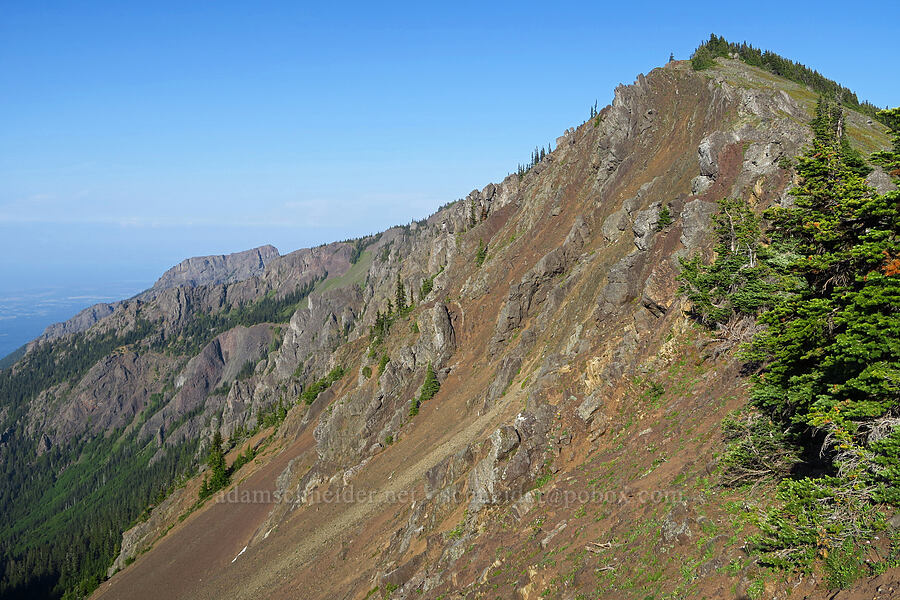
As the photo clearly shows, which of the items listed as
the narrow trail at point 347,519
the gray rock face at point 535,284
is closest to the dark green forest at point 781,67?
the gray rock face at point 535,284

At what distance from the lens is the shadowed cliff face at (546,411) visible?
2711 centimetres

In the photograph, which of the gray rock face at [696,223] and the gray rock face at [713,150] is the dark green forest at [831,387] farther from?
the gray rock face at [713,150]

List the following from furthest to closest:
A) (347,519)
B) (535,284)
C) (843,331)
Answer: (535,284) → (347,519) → (843,331)

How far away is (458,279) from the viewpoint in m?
97.2

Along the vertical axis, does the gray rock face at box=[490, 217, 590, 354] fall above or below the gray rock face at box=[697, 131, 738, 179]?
below

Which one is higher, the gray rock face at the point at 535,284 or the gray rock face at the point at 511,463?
the gray rock face at the point at 535,284

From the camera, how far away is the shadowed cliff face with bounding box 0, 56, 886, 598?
27109mm

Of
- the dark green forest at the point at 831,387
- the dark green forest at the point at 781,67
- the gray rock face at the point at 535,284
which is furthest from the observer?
the dark green forest at the point at 781,67

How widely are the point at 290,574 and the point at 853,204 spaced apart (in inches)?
2090

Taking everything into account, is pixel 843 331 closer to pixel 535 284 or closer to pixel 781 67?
pixel 535 284

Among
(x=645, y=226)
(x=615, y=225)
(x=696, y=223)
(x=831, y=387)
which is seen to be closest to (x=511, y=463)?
(x=831, y=387)

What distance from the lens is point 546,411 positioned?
3934cm

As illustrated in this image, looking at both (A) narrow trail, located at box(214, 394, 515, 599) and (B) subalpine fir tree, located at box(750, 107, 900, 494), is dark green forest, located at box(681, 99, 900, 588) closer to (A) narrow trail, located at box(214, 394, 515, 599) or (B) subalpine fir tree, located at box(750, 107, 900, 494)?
(B) subalpine fir tree, located at box(750, 107, 900, 494)

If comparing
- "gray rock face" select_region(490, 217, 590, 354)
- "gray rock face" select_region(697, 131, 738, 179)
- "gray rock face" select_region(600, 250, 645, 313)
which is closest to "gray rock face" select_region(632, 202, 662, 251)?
"gray rock face" select_region(600, 250, 645, 313)
